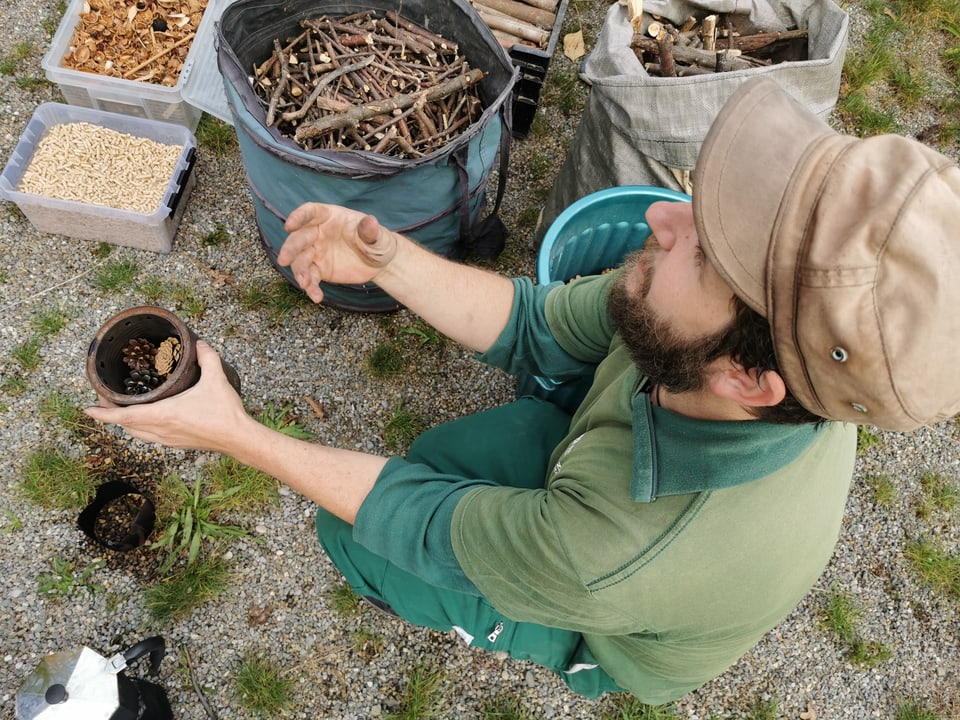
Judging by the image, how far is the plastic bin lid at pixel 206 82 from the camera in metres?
3.04

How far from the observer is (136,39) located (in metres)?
3.20

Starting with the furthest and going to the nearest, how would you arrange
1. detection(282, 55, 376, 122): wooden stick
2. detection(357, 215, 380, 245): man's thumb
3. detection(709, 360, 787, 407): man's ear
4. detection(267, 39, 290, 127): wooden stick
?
1. detection(282, 55, 376, 122): wooden stick
2. detection(267, 39, 290, 127): wooden stick
3. detection(357, 215, 380, 245): man's thumb
4. detection(709, 360, 787, 407): man's ear

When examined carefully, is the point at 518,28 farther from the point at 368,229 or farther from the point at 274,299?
the point at 368,229

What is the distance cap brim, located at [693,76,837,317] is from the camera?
1.20 meters

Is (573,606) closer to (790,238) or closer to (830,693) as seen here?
(790,238)

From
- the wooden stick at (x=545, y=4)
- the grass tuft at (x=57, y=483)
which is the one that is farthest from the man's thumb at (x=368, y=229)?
the wooden stick at (x=545, y=4)

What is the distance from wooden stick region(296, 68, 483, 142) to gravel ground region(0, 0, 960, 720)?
0.89 metres

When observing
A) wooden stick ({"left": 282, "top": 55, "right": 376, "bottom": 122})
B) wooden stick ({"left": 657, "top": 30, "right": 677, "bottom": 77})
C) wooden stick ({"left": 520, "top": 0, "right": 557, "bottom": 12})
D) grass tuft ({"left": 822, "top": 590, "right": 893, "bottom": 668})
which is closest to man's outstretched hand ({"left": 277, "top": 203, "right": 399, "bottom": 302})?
wooden stick ({"left": 282, "top": 55, "right": 376, "bottom": 122})

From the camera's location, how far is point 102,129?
3.07 meters

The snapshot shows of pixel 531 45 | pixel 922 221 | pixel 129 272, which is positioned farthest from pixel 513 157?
pixel 922 221

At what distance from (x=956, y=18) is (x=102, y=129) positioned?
5062 millimetres

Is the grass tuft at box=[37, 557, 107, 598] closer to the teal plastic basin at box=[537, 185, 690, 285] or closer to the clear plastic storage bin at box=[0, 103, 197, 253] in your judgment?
the clear plastic storage bin at box=[0, 103, 197, 253]

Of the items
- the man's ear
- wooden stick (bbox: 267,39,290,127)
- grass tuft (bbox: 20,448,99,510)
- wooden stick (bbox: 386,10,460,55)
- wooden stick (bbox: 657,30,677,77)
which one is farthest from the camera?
wooden stick (bbox: 657,30,677,77)

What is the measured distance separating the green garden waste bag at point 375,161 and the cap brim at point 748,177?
1088mm
